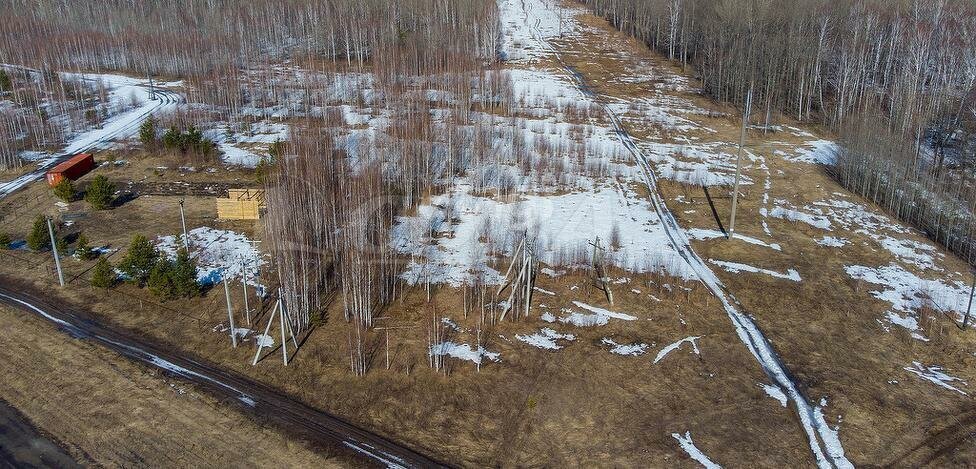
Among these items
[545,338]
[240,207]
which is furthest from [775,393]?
[240,207]

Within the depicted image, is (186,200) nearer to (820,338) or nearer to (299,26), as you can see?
(820,338)

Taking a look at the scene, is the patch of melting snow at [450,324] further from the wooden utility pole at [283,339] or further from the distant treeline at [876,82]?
the distant treeline at [876,82]

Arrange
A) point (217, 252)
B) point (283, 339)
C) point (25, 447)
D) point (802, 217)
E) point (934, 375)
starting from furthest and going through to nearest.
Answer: point (802, 217) → point (217, 252) → point (934, 375) → point (283, 339) → point (25, 447)

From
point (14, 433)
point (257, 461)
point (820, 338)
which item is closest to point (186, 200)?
point (14, 433)

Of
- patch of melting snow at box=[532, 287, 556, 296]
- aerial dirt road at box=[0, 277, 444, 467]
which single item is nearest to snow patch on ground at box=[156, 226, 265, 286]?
aerial dirt road at box=[0, 277, 444, 467]

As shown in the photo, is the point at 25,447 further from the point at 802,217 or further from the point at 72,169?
the point at 802,217

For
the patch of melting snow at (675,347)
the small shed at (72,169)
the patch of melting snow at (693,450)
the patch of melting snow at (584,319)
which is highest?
the small shed at (72,169)

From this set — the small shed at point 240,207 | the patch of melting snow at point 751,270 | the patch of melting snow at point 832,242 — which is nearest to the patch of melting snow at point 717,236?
the patch of melting snow at point 832,242

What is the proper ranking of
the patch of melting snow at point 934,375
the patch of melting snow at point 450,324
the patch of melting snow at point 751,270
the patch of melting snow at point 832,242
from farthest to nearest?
1. the patch of melting snow at point 832,242
2. the patch of melting snow at point 751,270
3. the patch of melting snow at point 450,324
4. the patch of melting snow at point 934,375
